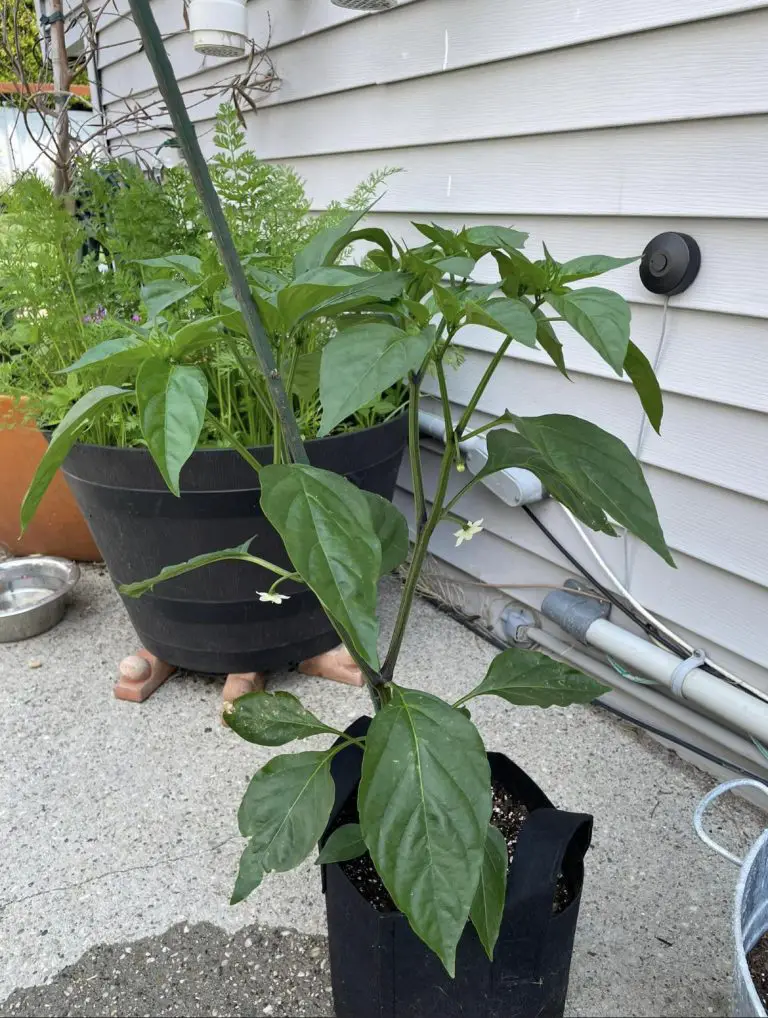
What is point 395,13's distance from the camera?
1755 mm

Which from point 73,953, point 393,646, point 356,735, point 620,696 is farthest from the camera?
point 620,696

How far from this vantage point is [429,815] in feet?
2.20

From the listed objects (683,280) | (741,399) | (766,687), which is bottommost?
(766,687)

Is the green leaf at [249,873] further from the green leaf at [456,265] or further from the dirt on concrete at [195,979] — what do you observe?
the green leaf at [456,265]

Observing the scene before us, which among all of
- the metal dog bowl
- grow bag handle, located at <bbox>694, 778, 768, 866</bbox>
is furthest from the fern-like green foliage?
grow bag handle, located at <bbox>694, 778, 768, 866</bbox>

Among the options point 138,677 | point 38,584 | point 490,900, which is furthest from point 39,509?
point 490,900

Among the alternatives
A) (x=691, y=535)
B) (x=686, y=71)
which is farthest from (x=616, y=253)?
(x=691, y=535)

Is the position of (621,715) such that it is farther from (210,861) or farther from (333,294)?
(333,294)

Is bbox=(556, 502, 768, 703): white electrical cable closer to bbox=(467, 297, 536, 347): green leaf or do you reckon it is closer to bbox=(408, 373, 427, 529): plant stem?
bbox=(408, 373, 427, 529): plant stem

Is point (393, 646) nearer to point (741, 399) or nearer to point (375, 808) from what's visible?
point (375, 808)

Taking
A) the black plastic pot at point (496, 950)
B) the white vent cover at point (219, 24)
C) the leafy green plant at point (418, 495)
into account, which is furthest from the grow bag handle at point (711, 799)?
the white vent cover at point (219, 24)

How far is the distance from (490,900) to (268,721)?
0.34 m

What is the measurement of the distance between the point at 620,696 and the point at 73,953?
1.17m

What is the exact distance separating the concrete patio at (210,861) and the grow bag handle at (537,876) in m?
0.33
